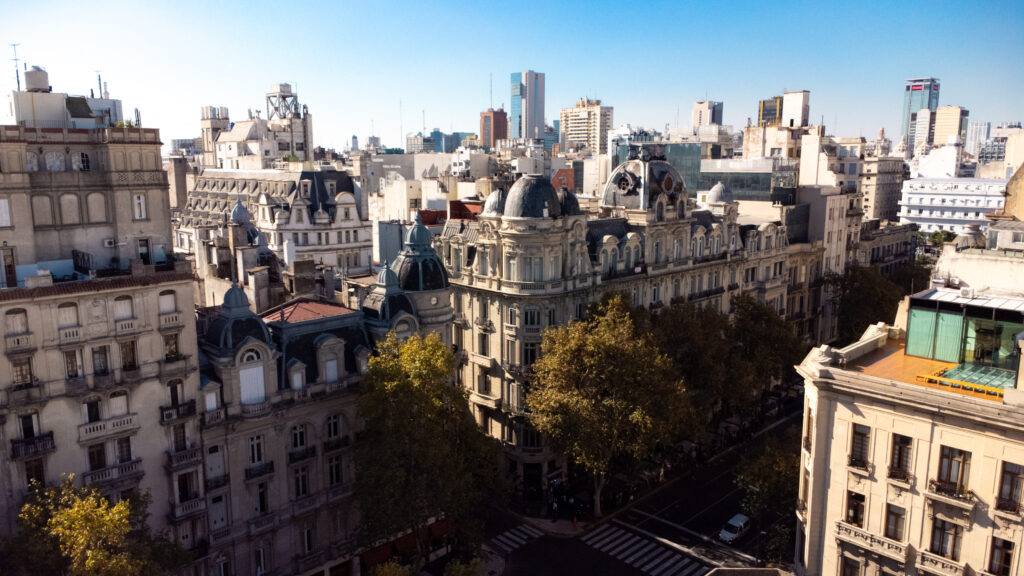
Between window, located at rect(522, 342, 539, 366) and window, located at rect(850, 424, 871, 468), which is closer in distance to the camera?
window, located at rect(850, 424, 871, 468)

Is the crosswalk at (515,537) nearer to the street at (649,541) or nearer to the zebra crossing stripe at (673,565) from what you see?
the street at (649,541)

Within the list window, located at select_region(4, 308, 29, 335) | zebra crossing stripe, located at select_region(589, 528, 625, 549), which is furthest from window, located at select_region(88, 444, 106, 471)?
zebra crossing stripe, located at select_region(589, 528, 625, 549)

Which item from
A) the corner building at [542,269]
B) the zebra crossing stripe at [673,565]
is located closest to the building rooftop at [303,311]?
the corner building at [542,269]

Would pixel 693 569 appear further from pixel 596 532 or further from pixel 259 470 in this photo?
pixel 259 470

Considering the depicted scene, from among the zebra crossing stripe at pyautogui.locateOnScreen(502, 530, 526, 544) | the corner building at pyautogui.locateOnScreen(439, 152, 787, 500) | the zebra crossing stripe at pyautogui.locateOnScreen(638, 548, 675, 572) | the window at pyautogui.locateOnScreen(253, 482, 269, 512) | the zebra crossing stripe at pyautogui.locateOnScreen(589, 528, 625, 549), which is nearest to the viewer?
the window at pyautogui.locateOnScreen(253, 482, 269, 512)

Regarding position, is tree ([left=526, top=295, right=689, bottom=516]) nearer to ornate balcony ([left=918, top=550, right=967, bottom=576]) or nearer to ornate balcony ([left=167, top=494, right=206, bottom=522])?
ornate balcony ([left=918, top=550, right=967, bottom=576])

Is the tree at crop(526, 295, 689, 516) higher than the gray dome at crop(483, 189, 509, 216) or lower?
lower
